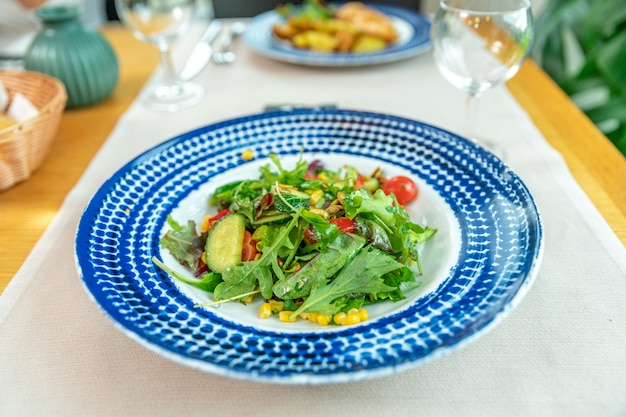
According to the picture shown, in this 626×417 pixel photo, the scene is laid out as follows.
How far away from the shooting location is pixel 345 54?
7.77 feet

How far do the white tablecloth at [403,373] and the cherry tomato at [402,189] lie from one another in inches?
13.6

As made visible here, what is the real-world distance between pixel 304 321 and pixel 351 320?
4.1 inches

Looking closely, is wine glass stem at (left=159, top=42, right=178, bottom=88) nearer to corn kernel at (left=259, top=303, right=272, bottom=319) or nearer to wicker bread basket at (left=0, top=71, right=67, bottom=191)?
wicker bread basket at (left=0, top=71, right=67, bottom=191)

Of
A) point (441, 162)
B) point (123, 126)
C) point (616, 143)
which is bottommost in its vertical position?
point (616, 143)

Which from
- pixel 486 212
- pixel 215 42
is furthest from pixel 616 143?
pixel 215 42

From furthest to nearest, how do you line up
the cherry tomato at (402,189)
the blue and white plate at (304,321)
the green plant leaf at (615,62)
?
the green plant leaf at (615,62) < the cherry tomato at (402,189) < the blue and white plate at (304,321)

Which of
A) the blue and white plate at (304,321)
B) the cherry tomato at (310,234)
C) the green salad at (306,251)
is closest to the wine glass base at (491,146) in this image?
the blue and white plate at (304,321)

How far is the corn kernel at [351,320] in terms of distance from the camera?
1044 millimetres

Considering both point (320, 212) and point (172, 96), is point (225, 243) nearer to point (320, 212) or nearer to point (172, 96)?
point (320, 212)

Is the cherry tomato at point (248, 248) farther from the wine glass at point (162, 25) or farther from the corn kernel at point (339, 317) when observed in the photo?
the wine glass at point (162, 25)

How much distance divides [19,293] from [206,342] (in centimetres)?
58

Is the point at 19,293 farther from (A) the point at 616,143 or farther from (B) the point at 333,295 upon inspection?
(A) the point at 616,143

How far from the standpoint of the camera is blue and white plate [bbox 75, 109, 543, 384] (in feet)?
2.91

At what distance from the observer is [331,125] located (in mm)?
1696
